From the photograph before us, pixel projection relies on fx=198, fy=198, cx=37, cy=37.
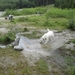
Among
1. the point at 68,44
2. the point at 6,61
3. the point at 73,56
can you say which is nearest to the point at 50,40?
the point at 68,44

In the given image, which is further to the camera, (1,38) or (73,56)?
(1,38)

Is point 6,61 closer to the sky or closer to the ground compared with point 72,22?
closer to the sky

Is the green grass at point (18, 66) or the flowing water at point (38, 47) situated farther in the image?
the flowing water at point (38, 47)

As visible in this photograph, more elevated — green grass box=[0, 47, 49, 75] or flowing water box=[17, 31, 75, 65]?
green grass box=[0, 47, 49, 75]

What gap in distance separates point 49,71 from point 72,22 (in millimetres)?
8852

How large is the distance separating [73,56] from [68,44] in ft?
6.78

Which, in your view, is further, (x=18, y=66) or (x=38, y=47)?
(x=38, y=47)

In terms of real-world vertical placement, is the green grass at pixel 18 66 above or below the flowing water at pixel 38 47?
above

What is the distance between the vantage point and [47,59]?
28.2 ft

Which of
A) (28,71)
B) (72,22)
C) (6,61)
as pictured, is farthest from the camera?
(72,22)

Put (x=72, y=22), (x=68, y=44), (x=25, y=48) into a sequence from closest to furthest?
(x=25, y=48) → (x=68, y=44) → (x=72, y=22)

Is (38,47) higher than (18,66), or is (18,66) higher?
(18,66)

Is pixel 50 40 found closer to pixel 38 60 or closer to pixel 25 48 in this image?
pixel 25 48

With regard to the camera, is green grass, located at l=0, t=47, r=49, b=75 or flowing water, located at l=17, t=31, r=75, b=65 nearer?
green grass, located at l=0, t=47, r=49, b=75
